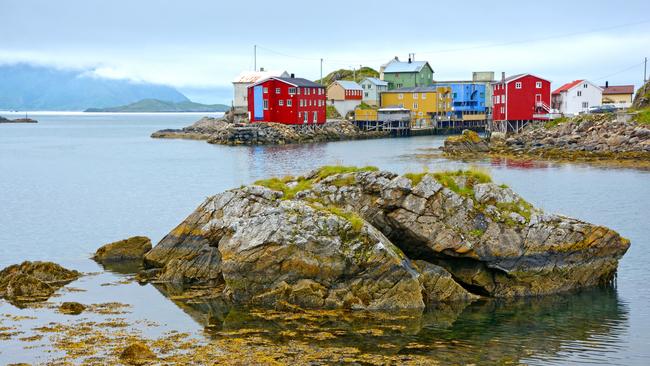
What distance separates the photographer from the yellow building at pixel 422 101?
139 meters

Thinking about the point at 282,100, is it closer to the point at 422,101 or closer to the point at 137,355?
the point at 422,101

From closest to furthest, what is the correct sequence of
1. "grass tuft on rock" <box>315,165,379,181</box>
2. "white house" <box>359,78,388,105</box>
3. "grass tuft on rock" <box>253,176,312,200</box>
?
"grass tuft on rock" <box>253,176,312,200</box>
"grass tuft on rock" <box>315,165,379,181</box>
"white house" <box>359,78,388,105</box>

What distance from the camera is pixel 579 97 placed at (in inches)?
4092

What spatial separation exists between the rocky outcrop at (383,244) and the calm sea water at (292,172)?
4.02 feet

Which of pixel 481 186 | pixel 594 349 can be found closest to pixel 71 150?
pixel 481 186

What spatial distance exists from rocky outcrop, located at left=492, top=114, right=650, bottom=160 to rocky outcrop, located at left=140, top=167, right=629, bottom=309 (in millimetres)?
49743

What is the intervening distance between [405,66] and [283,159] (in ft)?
238

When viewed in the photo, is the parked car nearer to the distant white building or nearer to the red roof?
the red roof

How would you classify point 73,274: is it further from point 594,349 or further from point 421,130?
point 421,130

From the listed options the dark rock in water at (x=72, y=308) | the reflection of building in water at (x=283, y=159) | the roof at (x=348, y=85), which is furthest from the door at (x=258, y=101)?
the dark rock in water at (x=72, y=308)

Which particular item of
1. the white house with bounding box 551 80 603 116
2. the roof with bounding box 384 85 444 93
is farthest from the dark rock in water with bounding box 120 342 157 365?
the roof with bounding box 384 85 444 93

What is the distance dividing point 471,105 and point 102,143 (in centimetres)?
6363

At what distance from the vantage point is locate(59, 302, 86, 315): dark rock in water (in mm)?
25053

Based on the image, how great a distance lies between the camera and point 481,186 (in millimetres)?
28719
